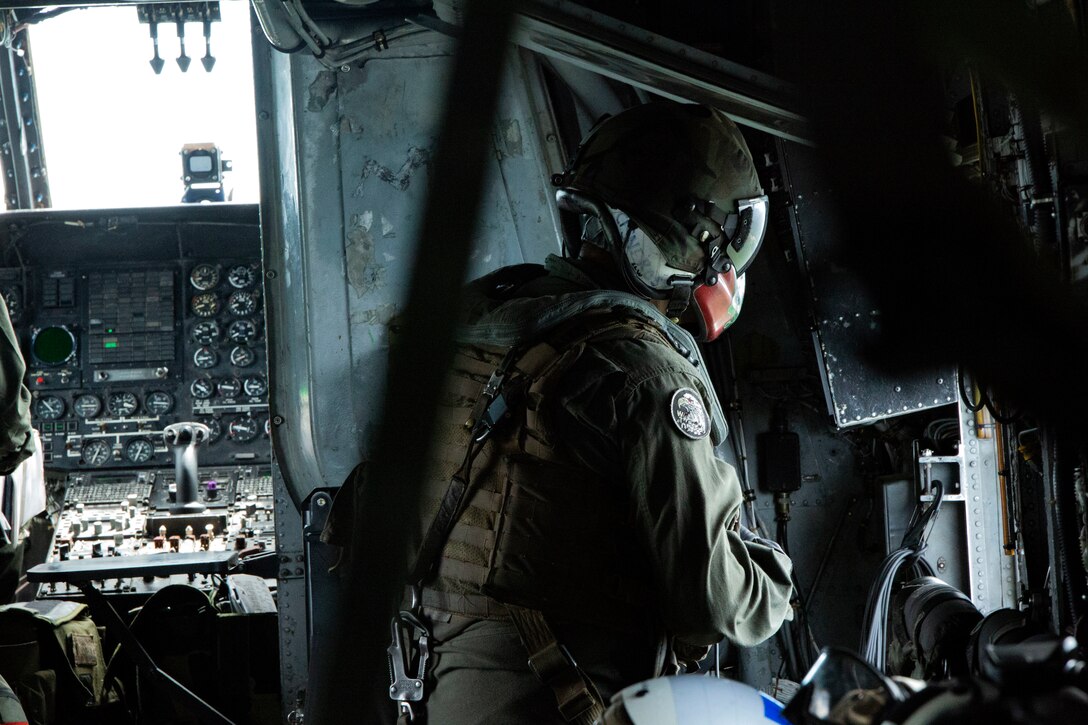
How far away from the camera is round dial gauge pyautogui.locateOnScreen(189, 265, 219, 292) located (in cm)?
698

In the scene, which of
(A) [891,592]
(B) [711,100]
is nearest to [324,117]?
(B) [711,100]

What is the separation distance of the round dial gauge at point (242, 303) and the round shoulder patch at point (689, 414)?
18.6 feet

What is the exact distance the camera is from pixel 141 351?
6.93 meters

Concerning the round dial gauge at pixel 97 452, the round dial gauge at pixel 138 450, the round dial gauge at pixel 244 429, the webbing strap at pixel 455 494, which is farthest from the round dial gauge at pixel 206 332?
the webbing strap at pixel 455 494

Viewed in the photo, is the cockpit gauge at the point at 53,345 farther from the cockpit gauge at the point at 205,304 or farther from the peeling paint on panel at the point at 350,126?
the peeling paint on panel at the point at 350,126

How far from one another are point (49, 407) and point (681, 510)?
6.07 m

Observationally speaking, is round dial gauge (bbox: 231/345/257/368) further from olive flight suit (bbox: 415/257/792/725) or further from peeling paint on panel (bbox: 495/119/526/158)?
olive flight suit (bbox: 415/257/792/725)

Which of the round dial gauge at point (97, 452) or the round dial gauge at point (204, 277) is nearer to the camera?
the round dial gauge at point (97, 452)

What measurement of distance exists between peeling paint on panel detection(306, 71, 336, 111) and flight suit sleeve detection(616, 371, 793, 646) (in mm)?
1702

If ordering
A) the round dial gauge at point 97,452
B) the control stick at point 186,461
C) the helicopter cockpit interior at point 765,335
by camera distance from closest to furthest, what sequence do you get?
the helicopter cockpit interior at point 765,335, the control stick at point 186,461, the round dial gauge at point 97,452

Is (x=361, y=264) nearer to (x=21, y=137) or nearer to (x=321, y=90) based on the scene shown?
(x=321, y=90)

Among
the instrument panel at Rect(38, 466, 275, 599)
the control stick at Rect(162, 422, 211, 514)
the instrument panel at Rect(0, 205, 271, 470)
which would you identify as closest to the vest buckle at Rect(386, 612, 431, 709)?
the instrument panel at Rect(38, 466, 275, 599)

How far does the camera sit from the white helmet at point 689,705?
1.16 meters

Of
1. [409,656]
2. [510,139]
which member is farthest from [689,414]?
[510,139]
